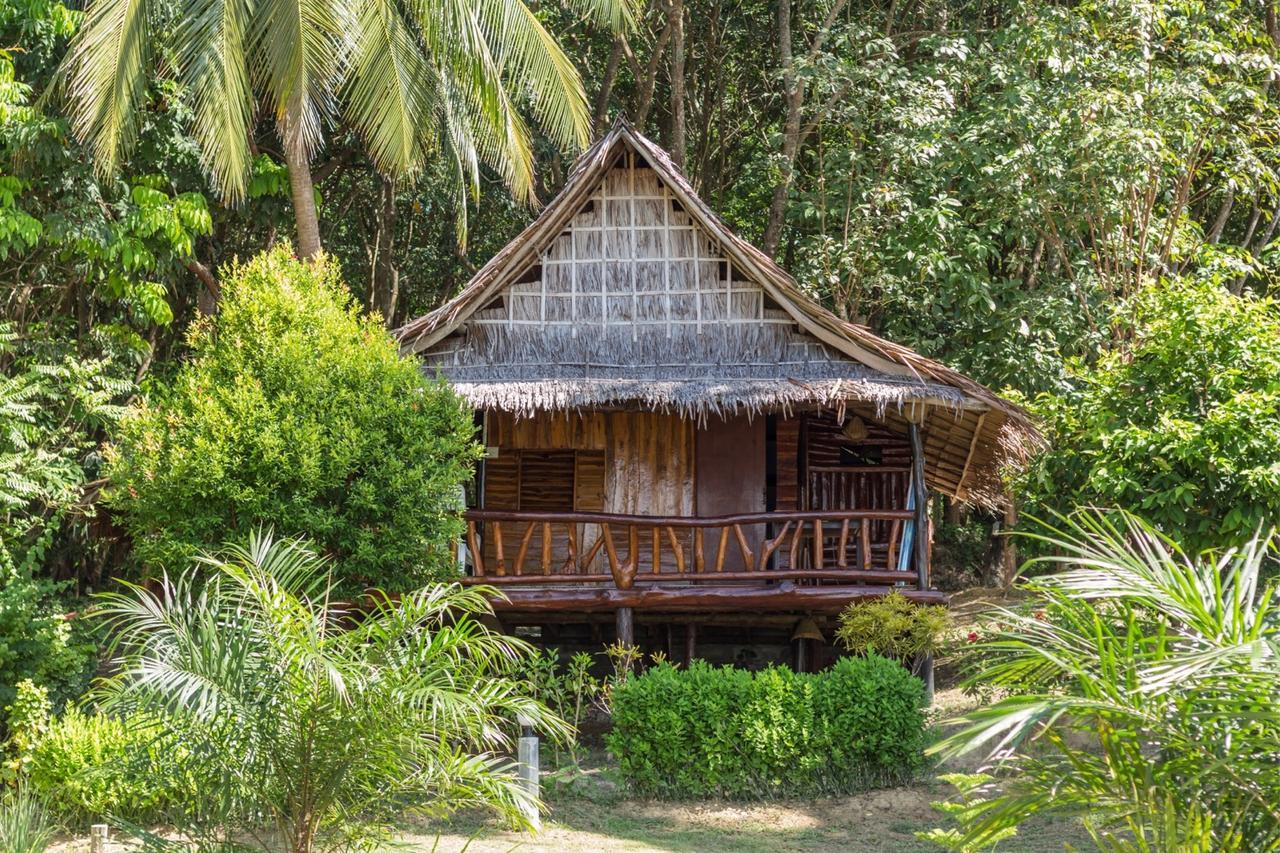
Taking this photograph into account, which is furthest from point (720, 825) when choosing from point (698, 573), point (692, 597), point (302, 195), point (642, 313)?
point (302, 195)

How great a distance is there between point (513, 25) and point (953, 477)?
760 centimetres

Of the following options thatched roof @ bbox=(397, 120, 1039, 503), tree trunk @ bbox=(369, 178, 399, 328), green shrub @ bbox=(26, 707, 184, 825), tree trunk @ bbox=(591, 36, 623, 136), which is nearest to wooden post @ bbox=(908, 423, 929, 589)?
thatched roof @ bbox=(397, 120, 1039, 503)

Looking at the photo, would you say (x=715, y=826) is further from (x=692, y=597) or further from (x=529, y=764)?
(x=692, y=597)

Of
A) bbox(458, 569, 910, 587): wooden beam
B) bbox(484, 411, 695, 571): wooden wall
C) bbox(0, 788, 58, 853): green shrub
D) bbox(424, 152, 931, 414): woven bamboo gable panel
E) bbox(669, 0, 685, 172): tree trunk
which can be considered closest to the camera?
bbox(0, 788, 58, 853): green shrub

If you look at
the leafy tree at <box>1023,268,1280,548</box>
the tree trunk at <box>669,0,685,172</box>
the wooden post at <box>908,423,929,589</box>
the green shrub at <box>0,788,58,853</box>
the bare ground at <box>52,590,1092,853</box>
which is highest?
the tree trunk at <box>669,0,685,172</box>

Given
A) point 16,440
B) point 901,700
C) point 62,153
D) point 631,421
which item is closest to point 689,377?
point 631,421

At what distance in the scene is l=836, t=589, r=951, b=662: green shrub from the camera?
12.5 m

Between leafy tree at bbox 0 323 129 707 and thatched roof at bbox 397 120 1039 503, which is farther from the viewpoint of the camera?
thatched roof at bbox 397 120 1039 503

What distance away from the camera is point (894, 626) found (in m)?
12.4

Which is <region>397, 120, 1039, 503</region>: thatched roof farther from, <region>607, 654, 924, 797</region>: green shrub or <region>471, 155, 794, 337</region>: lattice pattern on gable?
<region>607, 654, 924, 797</region>: green shrub

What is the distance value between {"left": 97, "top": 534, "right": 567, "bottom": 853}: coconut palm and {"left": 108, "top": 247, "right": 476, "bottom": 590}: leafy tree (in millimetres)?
3233

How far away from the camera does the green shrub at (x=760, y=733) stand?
1119 cm

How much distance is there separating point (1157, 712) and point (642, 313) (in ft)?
30.4

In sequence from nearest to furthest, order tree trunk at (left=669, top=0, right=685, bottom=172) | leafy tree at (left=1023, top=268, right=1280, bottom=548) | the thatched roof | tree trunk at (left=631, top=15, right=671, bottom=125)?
leafy tree at (left=1023, top=268, right=1280, bottom=548), the thatched roof, tree trunk at (left=669, top=0, right=685, bottom=172), tree trunk at (left=631, top=15, right=671, bottom=125)
